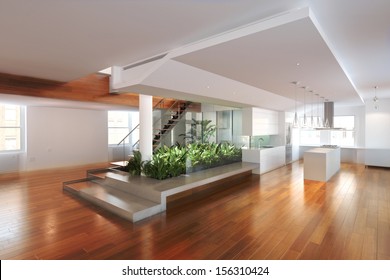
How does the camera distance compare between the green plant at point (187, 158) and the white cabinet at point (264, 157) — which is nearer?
the green plant at point (187, 158)

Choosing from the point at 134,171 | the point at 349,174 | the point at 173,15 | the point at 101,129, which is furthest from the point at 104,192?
the point at 349,174

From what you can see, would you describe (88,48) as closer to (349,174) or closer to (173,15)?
(173,15)

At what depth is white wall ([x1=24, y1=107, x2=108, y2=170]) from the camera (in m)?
7.77

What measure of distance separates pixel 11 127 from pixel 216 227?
8.15 metres

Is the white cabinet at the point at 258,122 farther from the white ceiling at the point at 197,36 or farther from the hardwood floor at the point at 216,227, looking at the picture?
the white ceiling at the point at 197,36

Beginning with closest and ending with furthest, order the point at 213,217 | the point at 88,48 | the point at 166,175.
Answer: the point at 88,48 → the point at 213,217 → the point at 166,175

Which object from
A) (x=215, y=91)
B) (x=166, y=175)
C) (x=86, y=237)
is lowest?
(x=86, y=237)

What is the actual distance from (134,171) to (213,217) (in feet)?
8.51

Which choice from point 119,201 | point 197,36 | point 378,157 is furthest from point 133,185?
point 378,157

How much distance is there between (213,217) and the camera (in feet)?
12.1

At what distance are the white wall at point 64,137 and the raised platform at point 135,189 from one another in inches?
129

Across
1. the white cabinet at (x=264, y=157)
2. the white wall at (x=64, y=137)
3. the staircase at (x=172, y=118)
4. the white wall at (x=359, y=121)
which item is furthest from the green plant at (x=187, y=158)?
the white wall at (x=359, y=121)

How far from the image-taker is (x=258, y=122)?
7.71 meters

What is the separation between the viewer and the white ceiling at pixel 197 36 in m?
2.17
